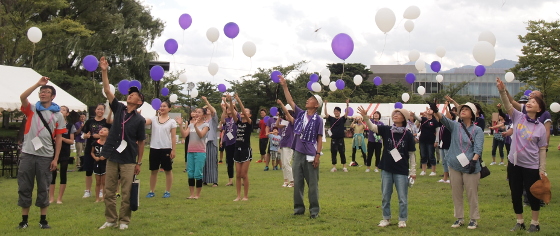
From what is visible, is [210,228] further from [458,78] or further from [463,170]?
[458,78]

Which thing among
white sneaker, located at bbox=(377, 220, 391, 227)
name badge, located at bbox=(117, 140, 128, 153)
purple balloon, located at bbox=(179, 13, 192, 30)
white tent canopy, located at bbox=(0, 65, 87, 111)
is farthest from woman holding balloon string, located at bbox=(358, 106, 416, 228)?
white tent canopy, located at bbox=(0, 65, 87, 111)

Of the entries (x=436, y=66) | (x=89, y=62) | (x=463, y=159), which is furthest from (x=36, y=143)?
(x=436, y=66)

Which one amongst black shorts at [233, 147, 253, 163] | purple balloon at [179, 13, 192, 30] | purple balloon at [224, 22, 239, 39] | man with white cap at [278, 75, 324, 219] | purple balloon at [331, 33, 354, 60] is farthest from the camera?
purple balloon at [179, 13, 192, 30]

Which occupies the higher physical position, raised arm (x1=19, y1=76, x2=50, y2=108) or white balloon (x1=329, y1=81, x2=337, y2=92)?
white balloon (x1=329, y1=81, x2=337, y2=92)

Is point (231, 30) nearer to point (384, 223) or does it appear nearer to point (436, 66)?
point (384, 223)

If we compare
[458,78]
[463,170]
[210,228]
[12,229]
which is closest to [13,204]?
[12,229]

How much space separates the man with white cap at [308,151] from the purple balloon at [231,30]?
189 inches

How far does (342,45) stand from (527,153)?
13.9ft

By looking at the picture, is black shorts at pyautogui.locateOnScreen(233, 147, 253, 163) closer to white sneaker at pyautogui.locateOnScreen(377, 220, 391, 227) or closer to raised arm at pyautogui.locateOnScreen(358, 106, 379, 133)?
raised arm at pyautogui.locateOnScreen(358, 106, 379, 133)

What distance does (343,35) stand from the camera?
9539 mm

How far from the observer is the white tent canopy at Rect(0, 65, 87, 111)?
15.0 meters

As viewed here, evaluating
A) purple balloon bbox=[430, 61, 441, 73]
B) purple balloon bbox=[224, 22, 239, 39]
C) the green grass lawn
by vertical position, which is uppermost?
purple balloon bbox=[224, 22, 239, 39]

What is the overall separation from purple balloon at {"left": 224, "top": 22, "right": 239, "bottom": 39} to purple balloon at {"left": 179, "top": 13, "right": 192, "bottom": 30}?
1380mm

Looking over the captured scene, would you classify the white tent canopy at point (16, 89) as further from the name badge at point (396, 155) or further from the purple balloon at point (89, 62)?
the name badge at point (396, 155)
